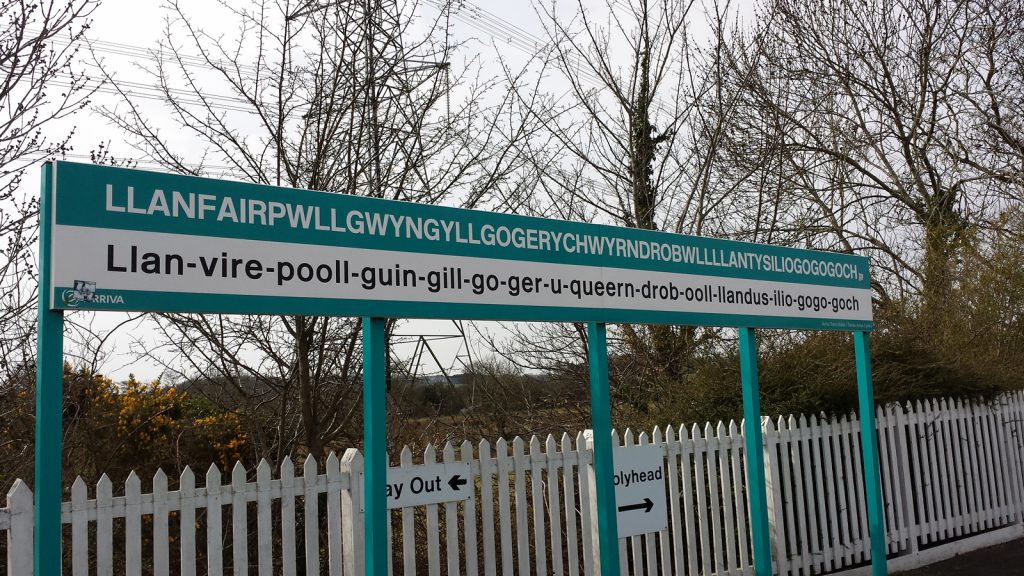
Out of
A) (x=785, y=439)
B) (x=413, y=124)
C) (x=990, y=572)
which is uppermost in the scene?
(x=413, y=124)

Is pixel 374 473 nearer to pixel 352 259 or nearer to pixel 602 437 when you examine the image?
pixel 352 259

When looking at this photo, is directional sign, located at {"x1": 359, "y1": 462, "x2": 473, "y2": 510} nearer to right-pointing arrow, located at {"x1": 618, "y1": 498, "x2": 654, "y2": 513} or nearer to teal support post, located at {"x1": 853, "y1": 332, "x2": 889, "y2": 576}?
right-pointing arrow, located at {"x1": 618, "y1": 498, "x2": 654, "y2": 513}

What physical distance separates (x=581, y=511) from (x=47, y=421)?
10.9ft

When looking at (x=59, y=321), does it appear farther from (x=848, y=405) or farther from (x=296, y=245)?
(x=848, y=405)

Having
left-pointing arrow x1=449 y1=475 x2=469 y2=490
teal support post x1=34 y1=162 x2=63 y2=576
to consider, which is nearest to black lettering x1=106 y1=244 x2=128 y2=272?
teal support post x1=34 y1=162 x2=63 y2=576

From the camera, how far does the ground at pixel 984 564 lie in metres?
7.48

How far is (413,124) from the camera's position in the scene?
6840 millimetres

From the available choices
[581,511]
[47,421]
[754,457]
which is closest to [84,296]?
[47,421]

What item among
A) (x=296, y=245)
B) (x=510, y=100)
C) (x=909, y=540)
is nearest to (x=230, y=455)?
(x=510, y=100)

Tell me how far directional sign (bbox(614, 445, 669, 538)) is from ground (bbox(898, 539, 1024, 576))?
11.6 feet

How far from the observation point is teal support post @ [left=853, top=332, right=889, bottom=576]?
639 cm

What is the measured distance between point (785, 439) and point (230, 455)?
5.05 metres

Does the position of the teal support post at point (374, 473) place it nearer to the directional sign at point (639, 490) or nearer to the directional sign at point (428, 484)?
the directional sign at point (428, 484)

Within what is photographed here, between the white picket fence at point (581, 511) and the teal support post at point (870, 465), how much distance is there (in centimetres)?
55
